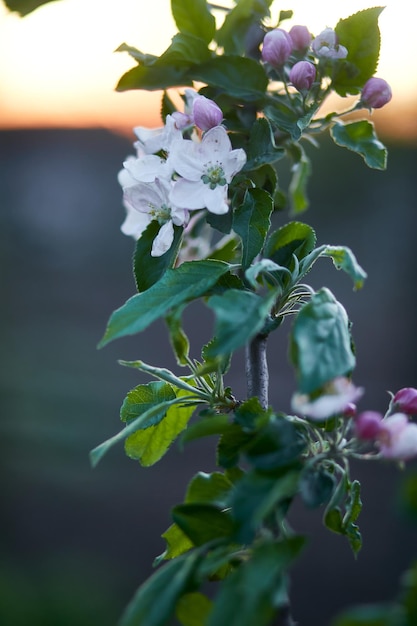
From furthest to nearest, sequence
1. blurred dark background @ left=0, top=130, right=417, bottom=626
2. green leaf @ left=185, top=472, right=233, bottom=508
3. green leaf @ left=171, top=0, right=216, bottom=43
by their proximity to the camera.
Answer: blurred dark background @ left=0, top=130, right=417, bottom=626 < green leaf @ left=171, top=0, right=216, bottom=43 < green leaf @ left=185, top=472, right=233, bottom=508

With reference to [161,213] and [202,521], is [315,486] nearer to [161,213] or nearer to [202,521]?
[202,521]

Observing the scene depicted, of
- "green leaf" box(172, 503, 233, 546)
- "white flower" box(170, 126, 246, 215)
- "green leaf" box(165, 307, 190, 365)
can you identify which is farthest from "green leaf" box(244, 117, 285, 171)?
"green leaf" box(172, 503, 233, 546)

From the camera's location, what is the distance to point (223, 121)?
604 mm

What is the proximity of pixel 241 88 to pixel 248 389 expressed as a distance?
0.73ft

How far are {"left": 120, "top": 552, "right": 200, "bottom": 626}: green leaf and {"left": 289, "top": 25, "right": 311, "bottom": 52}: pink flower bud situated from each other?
0.37 m

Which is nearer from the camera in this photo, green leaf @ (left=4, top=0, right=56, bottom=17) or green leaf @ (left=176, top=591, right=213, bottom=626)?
green leaf @ (left=176, top=591, right=213, bottom=626)

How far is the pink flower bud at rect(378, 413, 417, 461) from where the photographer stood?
1.42ft

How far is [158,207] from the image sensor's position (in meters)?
0.57

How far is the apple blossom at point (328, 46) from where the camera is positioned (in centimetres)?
57

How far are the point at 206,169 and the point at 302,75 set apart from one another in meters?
0.11

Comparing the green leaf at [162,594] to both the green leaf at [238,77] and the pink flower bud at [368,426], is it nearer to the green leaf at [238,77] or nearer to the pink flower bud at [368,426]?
the pink flower bud at [368,426]

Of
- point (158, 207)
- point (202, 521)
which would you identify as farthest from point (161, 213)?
point (202, 521)

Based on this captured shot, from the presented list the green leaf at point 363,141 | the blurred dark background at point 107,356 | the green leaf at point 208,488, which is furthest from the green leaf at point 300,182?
the blurred dark background at point 107,356

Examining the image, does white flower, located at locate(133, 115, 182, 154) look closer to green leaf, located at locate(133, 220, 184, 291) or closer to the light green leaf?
green leaf, located at locate(133, 220, 184, 291)
